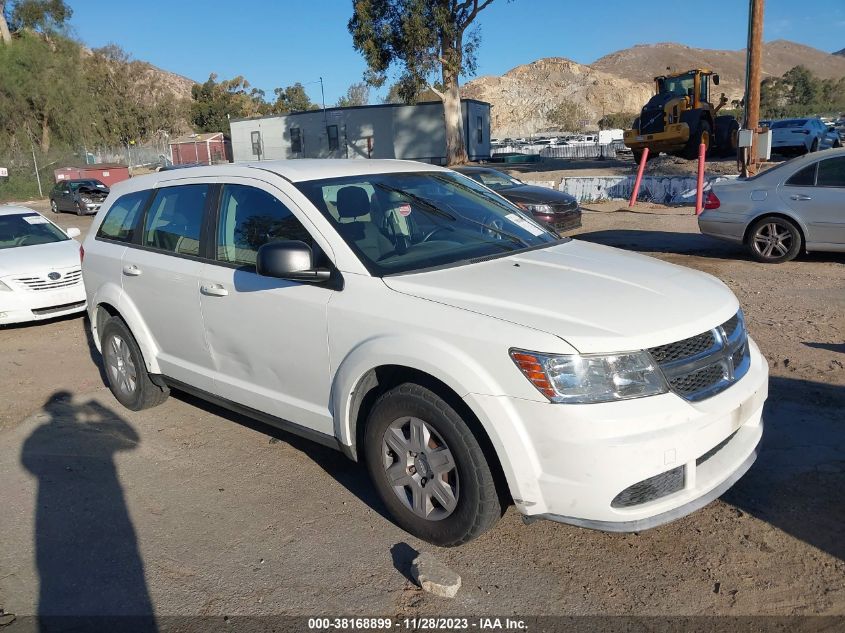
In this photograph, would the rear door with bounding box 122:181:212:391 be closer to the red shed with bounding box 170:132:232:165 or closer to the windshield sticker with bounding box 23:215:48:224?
the windshield sticker with bounding box 23:215:48:224

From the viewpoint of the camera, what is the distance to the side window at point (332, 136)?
4481 centimetres

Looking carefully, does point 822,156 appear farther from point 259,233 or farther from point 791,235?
point 259,233

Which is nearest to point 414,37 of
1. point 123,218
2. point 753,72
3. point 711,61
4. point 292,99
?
point 753,72

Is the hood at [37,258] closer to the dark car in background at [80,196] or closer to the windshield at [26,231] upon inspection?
the windshield at [26,231]

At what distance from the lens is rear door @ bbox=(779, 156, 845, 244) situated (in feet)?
29.2

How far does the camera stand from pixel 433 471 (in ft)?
10.7

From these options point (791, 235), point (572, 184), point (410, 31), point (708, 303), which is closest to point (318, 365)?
point (708, 303)

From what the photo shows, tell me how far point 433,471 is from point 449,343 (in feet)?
2.07

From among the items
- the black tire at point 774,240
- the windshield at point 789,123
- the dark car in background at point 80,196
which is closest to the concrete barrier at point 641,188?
the black tire at point 774,240

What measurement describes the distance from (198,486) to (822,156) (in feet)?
28.5

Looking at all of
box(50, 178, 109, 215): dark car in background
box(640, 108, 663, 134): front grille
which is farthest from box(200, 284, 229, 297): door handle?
box(640, 108, 663, 134): front grille

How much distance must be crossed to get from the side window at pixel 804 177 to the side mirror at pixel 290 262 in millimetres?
7914

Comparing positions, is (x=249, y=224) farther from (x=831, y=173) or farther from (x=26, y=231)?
(x=831, y=173)

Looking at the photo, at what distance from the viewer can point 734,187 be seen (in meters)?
9.81
